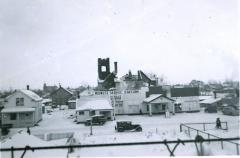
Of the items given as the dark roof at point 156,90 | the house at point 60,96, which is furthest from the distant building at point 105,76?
the house at point 60,96

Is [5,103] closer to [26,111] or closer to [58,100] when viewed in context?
[26,111]

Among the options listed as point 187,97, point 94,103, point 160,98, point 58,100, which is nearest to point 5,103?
point 94,103

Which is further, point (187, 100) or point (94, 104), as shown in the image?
point (187, 100)

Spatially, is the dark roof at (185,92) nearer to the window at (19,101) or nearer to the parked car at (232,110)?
the parked car at (232,110)

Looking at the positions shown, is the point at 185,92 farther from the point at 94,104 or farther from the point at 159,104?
the point at 94,104

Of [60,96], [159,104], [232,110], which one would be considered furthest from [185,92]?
[60,96]

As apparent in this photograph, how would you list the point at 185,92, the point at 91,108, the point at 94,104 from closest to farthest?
the point at 91,108, the point at 94,104, the point at 185,92

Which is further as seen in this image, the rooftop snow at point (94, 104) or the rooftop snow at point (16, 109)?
the rooftop snow at point (94, 104)
